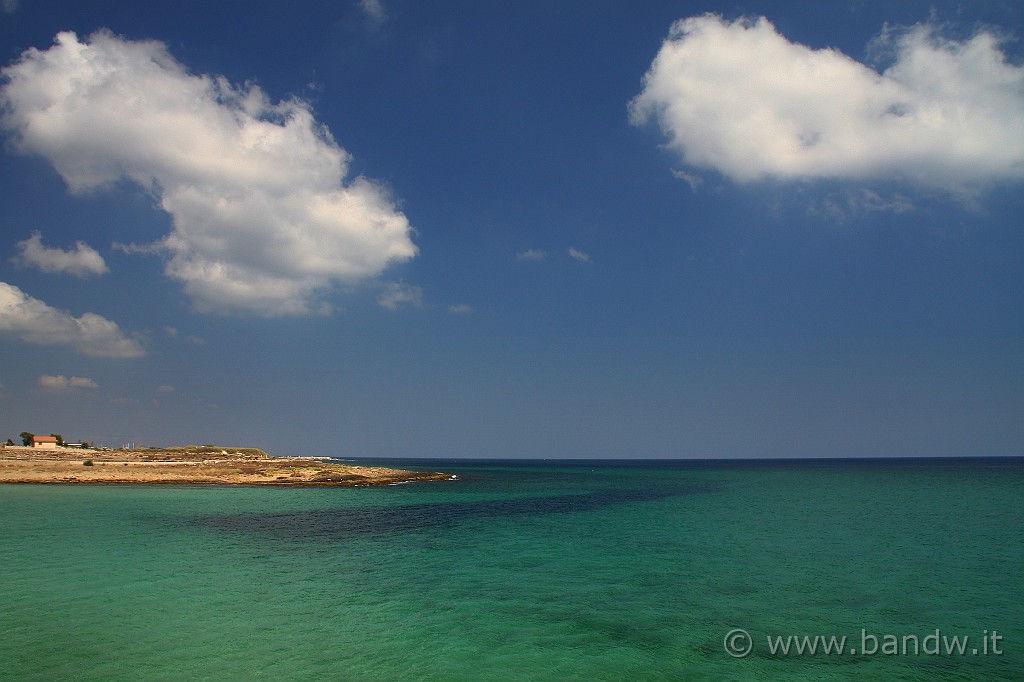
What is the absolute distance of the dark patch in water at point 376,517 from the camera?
36406 millimetres

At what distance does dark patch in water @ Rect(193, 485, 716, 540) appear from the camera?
36.4 m

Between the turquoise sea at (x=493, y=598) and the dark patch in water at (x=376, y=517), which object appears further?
the dark patch in water at (x=376, y=517)

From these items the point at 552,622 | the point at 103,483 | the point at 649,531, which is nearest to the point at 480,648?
the point at 552,622

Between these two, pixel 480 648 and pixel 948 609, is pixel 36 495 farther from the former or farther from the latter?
pixel 948 609

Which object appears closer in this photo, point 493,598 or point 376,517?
point 493,598

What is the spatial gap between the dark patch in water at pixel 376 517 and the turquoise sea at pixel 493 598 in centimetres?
50

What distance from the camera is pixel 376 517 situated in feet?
144

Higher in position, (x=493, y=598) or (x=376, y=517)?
(x=493, y=598)

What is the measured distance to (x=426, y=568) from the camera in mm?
25781

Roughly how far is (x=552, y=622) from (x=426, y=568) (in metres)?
9.60

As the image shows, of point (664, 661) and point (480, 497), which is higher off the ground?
point (664, 661)

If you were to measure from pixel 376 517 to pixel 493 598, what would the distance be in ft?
83.7

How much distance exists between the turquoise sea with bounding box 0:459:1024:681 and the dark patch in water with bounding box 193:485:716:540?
50 centimetres

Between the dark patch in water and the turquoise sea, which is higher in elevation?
the turquoise sea
